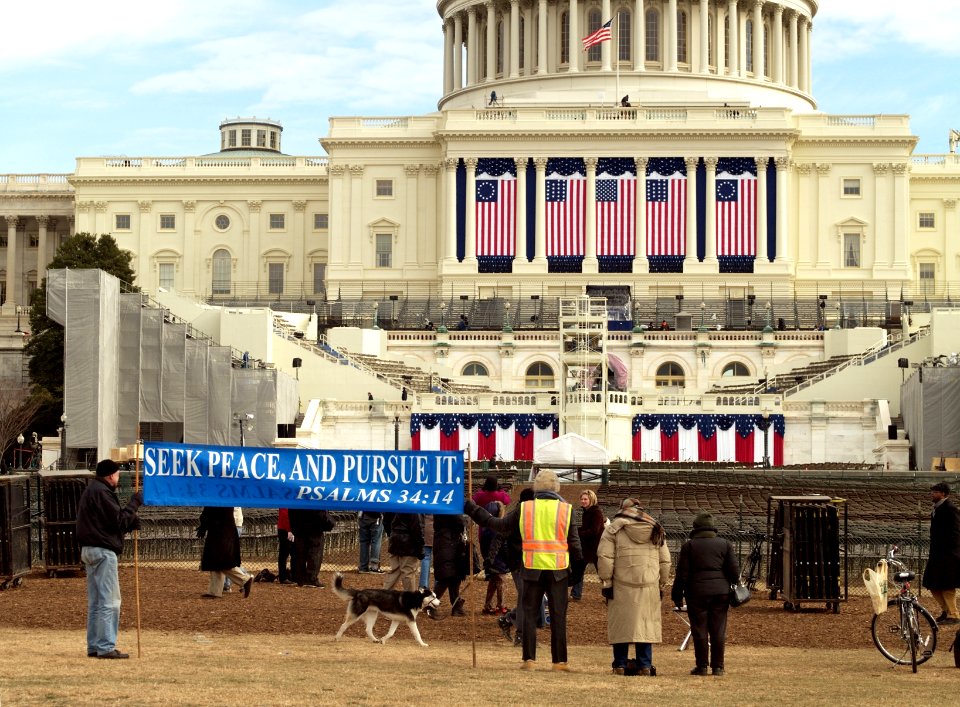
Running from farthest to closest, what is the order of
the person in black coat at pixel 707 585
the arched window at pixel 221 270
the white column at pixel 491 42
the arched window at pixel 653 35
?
1. the white column at pixel 491 42
2. the arched window at pixel 653 35
3. the arched window at pixel 221 270
4. the person in black coat at pixel 707 585

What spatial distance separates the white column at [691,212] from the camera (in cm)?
11125

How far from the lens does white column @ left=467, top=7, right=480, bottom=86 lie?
134m

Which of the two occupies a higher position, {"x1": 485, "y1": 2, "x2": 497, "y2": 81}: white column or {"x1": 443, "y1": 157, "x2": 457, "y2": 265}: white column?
{"x1": 485, "y1": 2, "x2": 497, "y2": 81}: white column

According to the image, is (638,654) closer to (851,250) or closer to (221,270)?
(851,250)

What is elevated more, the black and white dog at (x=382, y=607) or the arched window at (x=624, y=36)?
the arched window at (x=624, y=36)

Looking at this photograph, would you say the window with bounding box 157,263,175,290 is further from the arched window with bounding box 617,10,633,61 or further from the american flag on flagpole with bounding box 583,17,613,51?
the arched window with bounding box 617,10,633,61

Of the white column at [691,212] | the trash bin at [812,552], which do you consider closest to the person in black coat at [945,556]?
the trash bin at [812,552]

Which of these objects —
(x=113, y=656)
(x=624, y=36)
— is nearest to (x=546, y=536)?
(x=113, y=656)

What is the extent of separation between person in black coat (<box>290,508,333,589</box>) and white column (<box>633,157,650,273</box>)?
A: 80.5 meters

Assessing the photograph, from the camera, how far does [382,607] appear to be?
25797 mm

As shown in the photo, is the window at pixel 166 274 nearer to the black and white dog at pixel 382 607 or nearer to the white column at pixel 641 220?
the white column at pixel 641 220

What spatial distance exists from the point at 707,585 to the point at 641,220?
89.0 metres

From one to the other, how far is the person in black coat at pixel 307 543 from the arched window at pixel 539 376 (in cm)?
6412

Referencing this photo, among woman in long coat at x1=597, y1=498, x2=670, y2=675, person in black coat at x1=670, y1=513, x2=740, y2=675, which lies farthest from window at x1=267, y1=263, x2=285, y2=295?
woman in long coat at x1=597, y1=498, x2=670, y2=675
